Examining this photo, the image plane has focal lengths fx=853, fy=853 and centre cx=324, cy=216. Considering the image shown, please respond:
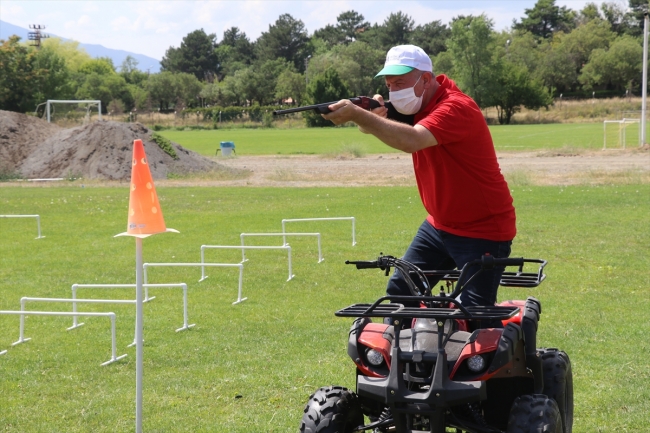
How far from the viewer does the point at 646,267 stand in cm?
1368

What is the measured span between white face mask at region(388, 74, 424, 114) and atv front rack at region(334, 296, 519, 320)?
1.28 metres

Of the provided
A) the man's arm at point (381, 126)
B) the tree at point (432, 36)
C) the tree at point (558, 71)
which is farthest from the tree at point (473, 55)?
the man's arm at point (381, 126)

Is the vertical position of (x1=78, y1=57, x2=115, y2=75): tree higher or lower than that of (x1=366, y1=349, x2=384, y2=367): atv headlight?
higher

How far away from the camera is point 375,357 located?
4449 millimetres

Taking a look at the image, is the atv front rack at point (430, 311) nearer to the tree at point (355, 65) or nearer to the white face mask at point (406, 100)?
the white face mask at point (406, 100)

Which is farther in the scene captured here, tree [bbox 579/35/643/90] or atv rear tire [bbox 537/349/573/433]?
tree [bbox 579/35/643/90]

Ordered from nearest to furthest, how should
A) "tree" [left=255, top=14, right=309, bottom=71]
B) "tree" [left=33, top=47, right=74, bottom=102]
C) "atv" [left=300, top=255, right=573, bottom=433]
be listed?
"atv" [left=300, top=255, right=573, bottom=433] → "tree" [left=33, top=47, right=74, bottom=102] → "tree" [left=255, top=14, right=309, bottom=71]

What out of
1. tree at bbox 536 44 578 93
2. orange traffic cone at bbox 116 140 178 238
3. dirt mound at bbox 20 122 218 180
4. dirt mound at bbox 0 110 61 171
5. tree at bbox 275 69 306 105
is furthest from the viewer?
tree at bbox 275 69 306 105

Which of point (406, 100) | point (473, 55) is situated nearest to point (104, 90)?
point (473, 55)

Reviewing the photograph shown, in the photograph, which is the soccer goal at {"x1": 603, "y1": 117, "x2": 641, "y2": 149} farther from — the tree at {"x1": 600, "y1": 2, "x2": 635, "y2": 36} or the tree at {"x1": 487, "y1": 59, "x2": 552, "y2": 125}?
the tree at {"x1": 600, "y1": 2, "x2": 635, "y2": 36}

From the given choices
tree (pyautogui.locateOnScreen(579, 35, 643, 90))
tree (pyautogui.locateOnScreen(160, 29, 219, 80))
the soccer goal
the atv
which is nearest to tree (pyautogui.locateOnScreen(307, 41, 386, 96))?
tree (pyautogui.locateOnScreen(579, 35, 643, 90))

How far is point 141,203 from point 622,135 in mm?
56389

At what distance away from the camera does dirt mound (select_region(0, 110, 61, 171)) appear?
4085cm

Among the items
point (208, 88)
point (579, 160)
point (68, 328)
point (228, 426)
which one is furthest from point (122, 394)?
point (208, 88)
